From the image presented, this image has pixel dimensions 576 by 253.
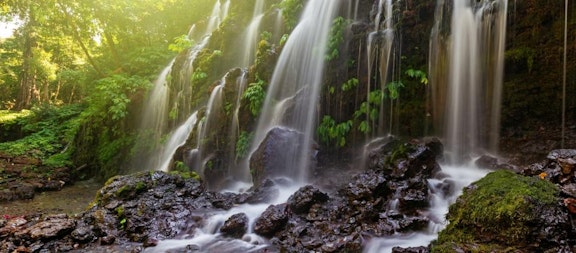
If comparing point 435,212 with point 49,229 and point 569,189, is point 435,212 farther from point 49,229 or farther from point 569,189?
point 49,229

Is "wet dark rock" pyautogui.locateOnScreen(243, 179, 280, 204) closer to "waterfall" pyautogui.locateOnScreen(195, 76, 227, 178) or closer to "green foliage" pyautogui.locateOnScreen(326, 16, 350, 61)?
"waterfall" pyautogui.locateOnScreen(195, 76, 227, 178)

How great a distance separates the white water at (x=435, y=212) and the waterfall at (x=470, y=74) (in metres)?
0.59

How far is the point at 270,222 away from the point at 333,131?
3.50m

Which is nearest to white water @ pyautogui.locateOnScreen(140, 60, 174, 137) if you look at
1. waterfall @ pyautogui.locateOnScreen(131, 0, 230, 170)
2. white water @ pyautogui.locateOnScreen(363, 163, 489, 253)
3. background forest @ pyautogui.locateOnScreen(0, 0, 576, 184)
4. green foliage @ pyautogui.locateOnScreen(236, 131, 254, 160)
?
waterfall @ pyautogui.locateOnScreen(131, 0, 230, 170)

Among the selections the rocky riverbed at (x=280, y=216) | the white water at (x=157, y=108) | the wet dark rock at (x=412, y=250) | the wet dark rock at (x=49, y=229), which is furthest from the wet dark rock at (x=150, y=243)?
the white water at (x=157, y=108)

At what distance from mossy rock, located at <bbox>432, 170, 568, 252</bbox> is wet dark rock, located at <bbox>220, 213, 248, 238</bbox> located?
283cm

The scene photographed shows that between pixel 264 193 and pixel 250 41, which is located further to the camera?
pixel 250 41

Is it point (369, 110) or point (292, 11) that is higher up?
point (292, 11)

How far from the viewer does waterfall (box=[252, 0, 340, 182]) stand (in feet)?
27.1

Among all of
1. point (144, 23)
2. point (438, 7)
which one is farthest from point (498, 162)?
point (144, 23)

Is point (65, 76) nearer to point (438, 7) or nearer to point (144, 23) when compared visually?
point (144, 23)

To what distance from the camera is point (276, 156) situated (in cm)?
757

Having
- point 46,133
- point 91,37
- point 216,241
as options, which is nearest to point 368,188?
point 216,241

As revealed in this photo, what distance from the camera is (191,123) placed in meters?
10.7
